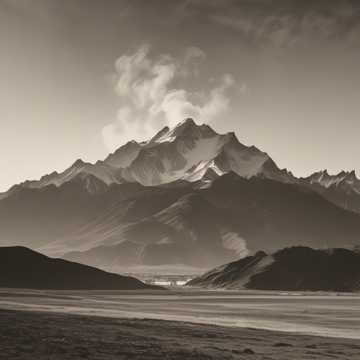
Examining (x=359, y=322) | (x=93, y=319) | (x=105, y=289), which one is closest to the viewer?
(x=93, y=319)

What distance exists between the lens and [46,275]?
160 meters

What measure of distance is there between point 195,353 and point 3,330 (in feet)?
47.1

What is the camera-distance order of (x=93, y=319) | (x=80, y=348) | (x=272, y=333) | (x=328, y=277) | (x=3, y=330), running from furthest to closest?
(x=328, y=277) → (x=93, y=319) → (x=272, y=333) → (x=3, y=330) → (x=80, y=348)

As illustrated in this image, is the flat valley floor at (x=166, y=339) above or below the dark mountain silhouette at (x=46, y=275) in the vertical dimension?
below

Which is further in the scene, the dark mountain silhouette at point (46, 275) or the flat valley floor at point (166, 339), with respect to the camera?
the dark mountain silhouette at point (46, 275)

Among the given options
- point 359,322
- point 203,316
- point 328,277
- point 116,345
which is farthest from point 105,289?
point 116,345

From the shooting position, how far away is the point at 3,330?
2030 inches

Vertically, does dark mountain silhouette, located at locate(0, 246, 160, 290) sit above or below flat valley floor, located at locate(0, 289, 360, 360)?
above

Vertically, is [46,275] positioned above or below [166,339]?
above

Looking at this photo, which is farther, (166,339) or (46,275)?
(46,275)

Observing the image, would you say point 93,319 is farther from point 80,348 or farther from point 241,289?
point 241,289

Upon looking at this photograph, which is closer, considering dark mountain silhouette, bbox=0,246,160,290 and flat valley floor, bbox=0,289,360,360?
flat valley floor, bbox=0,289,360,360

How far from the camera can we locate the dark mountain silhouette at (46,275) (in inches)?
6088

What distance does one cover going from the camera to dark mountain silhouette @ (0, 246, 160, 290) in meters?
155
